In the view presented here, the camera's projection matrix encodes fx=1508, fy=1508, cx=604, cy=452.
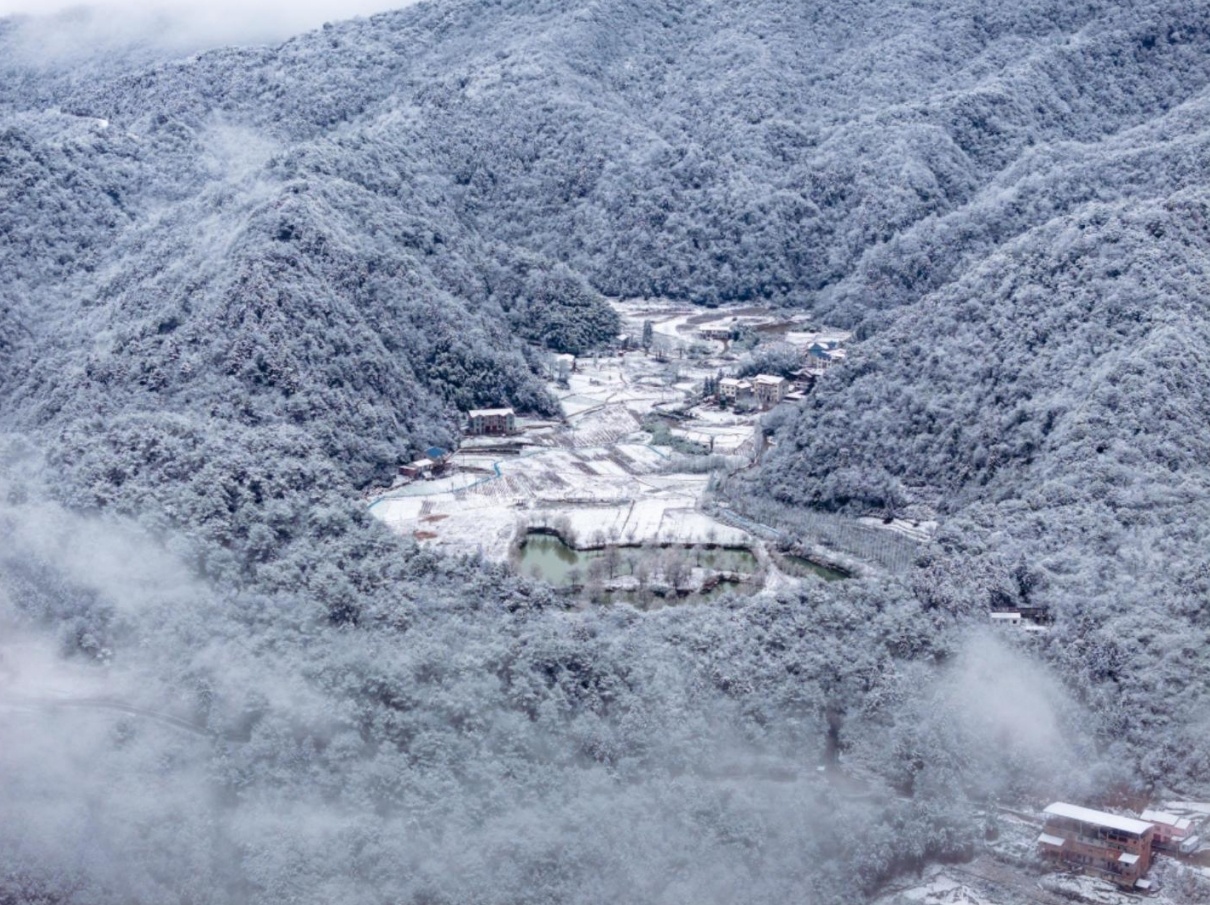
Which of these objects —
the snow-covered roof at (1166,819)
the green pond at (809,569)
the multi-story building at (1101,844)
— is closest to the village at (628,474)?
the green pond at (809,569)

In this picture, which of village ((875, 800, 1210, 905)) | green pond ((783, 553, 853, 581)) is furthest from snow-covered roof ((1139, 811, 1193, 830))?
green pond ((783, 553, 853, 581))

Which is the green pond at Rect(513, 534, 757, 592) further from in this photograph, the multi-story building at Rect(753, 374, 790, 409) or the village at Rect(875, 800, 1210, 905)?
the multi-story building at Rect(753, 374, 790, 409)

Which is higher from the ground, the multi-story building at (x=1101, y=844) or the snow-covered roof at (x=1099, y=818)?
the snow-covered roof at (x=1099, y=818)

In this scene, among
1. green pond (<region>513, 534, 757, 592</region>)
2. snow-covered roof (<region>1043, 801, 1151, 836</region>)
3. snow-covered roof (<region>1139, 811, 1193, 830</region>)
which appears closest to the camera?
snow-covered roof (<region>1043, 801, 1151, 836</region>)

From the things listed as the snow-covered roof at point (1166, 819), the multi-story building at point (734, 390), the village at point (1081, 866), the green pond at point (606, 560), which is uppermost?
the multi-story building at point (734, 390)

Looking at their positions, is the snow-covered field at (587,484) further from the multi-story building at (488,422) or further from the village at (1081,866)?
the village at (1081,866)

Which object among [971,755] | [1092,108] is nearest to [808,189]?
[1092,108]

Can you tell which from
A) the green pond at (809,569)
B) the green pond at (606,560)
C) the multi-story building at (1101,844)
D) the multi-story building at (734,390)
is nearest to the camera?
the multi-story building at (1101,844)
